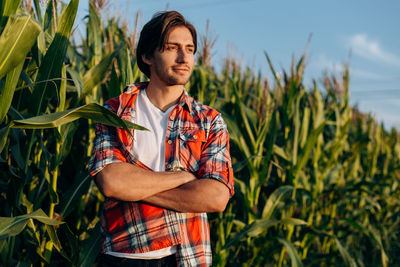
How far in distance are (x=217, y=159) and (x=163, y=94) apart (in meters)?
0.36

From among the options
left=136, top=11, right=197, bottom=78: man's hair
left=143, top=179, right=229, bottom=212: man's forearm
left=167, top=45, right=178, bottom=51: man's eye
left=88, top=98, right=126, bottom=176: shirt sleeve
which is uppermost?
left=136, top=11, right=197, bottom=78: man's hair

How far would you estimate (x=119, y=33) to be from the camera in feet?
11.8

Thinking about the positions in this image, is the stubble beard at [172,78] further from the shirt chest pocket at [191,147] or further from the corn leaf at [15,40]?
the corn leaf at [15,40]

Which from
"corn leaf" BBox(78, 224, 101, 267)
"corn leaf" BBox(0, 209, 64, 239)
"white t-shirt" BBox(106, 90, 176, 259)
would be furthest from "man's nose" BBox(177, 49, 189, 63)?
"corn leaf" BBox(78, 224, 101, 267)

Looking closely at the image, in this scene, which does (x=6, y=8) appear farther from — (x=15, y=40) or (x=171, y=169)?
(x=171, y=169)

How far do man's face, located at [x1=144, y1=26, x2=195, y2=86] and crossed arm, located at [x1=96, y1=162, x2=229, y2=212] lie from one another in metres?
0.39

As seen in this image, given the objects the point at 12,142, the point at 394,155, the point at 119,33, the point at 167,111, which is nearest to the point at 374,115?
the point at 394,155

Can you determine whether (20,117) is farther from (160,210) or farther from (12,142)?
(160,210)

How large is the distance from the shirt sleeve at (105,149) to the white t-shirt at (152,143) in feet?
0.24

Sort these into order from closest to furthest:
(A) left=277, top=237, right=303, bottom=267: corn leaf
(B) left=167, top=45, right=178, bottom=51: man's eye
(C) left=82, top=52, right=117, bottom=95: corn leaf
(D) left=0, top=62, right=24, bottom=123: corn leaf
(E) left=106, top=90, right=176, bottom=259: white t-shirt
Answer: (D) left=0, top=62, right=24, bottom=123: corn leaf, (E) left=106, top=90, right=176, bottom=259: white t-shirt, (B) left=167, top=45, right=178, bottom=51: man's eye, (C) left=82, top=52, right=117, bottom=95: corn leaf, (A) left=277, top=237, right=303, bottom=267: corn leaf

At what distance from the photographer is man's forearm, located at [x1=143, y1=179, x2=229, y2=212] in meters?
1.49

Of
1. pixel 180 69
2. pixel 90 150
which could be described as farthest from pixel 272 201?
pixel 180 69

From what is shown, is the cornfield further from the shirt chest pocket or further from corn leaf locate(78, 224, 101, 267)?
the shirt chest pocket

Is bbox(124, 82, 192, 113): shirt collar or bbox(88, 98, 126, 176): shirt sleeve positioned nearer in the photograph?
bbox(88, 98, 126, 176): shirt sleeve
